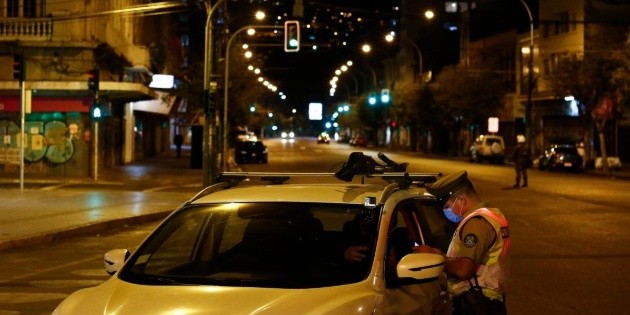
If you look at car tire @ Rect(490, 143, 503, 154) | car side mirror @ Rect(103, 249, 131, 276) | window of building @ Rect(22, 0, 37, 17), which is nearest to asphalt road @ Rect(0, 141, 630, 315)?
car side mirror @ Rect(103, 249, 131, 276)

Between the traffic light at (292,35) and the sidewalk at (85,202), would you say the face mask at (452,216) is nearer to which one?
the sidewalk at (85,202)

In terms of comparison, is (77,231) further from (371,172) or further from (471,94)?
(471,94)

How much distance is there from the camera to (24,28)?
33.6m

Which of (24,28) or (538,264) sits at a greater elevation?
(24,28)

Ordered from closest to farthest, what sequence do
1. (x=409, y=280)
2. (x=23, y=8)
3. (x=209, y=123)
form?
(x=409, y=280), (x=209, y=123), (x=23, y=8)

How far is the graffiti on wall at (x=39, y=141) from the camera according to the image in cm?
3541

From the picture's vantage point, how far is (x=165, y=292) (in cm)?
471

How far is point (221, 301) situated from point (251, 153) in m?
50.0

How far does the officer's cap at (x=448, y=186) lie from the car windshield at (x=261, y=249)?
2.73 feet

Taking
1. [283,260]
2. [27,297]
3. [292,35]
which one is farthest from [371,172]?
[292,35]

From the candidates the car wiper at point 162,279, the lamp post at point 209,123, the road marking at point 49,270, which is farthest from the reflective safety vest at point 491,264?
the lamp post at point 209,123

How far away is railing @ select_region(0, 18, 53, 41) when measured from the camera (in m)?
33.4

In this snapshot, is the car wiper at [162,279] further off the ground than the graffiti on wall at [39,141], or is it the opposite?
the graffiti on wall at [39,141]

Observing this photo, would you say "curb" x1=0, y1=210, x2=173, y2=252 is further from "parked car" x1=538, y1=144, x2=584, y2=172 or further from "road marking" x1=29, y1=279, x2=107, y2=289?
"parked car" x1=538, y1=144, x2=584, y2=172
